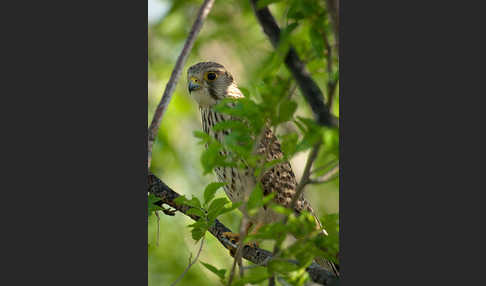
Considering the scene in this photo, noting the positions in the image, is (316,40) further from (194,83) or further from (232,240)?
(194,83)

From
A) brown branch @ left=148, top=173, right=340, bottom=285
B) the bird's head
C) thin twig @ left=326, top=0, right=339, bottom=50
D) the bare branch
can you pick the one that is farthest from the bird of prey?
thin twig @ left=326, top=0, right=339, bottom=50

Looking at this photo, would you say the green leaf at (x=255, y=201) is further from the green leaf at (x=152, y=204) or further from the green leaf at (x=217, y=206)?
the green leaf at (x=152, y=204)

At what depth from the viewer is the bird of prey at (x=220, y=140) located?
11.8 feet

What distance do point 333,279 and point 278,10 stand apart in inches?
62.2

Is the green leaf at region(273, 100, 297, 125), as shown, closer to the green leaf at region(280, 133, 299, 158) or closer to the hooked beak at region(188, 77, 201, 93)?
the green leaf at region(280, 133, 299, 158)

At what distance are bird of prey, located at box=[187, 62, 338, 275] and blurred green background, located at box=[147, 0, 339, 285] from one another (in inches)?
6.4

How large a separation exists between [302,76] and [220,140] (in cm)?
157

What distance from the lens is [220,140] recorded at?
3.94 metres

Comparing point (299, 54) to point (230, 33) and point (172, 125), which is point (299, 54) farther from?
point (172, 125)

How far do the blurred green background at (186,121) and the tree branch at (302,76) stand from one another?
584 mm

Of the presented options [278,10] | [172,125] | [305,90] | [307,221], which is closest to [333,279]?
[307,221]

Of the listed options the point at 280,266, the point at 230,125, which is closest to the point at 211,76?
the point at 230,125

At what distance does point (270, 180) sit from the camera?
3.81m

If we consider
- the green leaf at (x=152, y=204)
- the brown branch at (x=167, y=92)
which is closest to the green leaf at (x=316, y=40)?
the brown branch at (x=167, y=92)
